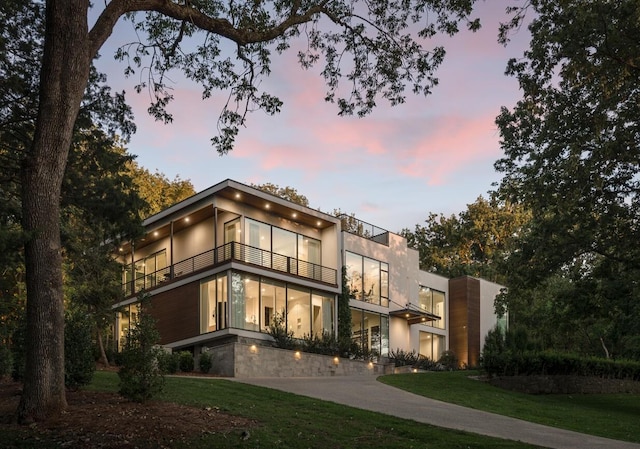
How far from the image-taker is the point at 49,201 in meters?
11.0

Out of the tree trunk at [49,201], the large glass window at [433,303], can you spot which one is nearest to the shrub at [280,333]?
the large glass window at [433,303]

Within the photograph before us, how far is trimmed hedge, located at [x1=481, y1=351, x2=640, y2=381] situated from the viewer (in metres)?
26.1

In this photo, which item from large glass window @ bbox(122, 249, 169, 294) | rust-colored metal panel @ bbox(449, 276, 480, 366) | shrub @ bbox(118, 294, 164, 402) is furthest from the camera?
rust-colored metal panel @ bbox(449, 276, 480, 366)

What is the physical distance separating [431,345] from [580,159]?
22.7 meters

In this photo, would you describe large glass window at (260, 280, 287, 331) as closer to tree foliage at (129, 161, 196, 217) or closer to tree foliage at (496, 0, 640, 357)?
tree foliage at (496, 0, 640, 357)

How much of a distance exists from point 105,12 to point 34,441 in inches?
270

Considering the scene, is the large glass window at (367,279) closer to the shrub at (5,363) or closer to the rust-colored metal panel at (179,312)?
the rust-colored metal panel at (179,312)

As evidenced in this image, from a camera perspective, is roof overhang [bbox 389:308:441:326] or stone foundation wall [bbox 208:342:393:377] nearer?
stone foundation wall [bbox 208:342:393:377]

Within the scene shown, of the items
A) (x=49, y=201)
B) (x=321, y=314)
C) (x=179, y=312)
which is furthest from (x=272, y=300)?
(x=49, y=201)

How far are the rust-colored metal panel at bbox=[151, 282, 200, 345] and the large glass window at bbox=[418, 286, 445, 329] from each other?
43.9ft

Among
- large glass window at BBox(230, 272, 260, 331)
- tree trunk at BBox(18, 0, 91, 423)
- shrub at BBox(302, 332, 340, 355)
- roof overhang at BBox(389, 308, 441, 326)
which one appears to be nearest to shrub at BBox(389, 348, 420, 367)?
roof overhang at BBox(389, 308, 441, 326)

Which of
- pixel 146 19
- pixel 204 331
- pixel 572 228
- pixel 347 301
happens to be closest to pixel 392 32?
pixel 146 19

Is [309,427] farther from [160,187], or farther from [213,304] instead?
[160,187]

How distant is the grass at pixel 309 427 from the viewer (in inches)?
430
